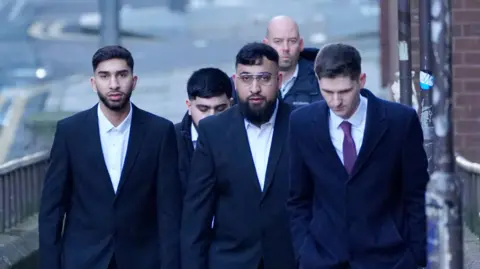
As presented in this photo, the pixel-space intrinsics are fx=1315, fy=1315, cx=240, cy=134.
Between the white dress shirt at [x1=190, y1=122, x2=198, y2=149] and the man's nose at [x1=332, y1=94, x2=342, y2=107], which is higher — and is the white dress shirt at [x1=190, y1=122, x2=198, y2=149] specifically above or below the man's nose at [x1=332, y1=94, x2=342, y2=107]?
below

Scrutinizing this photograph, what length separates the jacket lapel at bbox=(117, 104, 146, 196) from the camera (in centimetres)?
619

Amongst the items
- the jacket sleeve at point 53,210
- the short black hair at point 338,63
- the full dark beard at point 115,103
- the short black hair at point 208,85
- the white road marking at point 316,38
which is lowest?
the jacket sleeve at point 53,210

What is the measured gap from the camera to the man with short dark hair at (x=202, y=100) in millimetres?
6977

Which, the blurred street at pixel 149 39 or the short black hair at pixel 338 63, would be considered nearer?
the short black hair at pixel 338 63

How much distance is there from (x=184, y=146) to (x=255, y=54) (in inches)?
40.9

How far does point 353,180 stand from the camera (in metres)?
5.24

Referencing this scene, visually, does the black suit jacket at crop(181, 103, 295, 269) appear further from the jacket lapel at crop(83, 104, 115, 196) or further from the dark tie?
the dark tie

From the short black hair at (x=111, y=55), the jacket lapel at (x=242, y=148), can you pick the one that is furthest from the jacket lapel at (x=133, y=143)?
the jacket lapel at (x=242, y=148)

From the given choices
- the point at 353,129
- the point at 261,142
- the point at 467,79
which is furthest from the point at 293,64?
the point at 467,79

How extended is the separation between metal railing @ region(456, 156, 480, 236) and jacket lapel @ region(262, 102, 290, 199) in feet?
11.7

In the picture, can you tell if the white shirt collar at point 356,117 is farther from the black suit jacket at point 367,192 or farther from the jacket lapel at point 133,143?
the jacket lapel at point 133,143

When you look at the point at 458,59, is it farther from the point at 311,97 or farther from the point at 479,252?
the point at 311,97

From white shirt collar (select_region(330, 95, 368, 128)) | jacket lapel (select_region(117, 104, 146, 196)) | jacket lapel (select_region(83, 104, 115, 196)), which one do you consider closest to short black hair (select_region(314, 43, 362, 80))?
white shirt collar (select_region(330, 95, 368, 128))

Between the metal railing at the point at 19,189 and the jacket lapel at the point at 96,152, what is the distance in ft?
10.5
